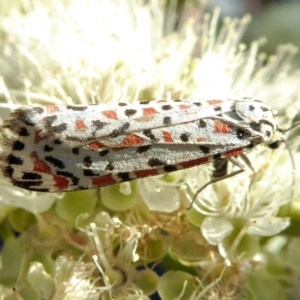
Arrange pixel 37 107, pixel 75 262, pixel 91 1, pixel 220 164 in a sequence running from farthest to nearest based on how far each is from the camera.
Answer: pixel 91 1 → pixel 220 164 → pixel 75 262 → pixel 37 107

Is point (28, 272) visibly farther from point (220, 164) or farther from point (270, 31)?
point (270, 31)

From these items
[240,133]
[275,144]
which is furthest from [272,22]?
[240,133]

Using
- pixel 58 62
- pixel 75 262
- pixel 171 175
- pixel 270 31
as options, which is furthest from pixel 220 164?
pixel 270 31

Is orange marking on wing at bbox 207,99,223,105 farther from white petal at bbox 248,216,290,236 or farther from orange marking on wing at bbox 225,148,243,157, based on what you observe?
white petal at bbox 248,216,290,236

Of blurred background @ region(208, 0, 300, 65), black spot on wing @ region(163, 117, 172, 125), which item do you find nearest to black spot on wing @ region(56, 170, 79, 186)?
black spot on wing @ region(163, 117, 172, 125)

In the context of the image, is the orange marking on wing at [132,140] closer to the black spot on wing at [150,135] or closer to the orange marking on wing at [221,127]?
the black spot on wing at [150,135]

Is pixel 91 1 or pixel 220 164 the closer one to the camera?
pixel 220 164

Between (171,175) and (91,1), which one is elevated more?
(91,1)

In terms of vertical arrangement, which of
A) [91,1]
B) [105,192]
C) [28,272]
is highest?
[91,1]
